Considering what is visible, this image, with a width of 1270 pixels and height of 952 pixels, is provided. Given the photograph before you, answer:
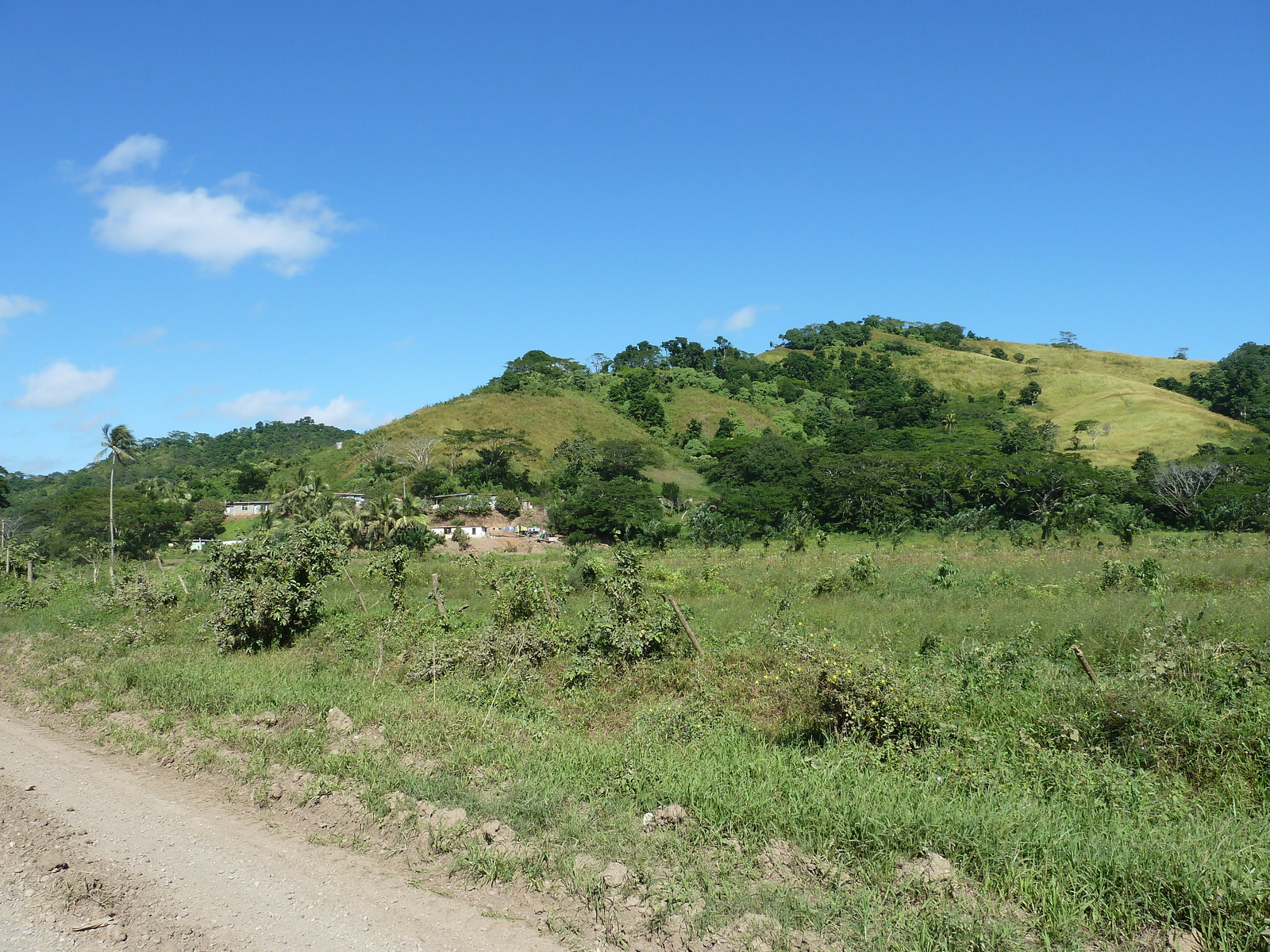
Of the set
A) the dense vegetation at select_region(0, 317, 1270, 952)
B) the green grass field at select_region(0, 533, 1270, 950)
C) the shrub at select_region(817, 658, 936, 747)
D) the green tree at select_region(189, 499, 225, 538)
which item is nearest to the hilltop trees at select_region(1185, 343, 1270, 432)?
the dense vegetation at select_region(0, 317, 1270, 952)

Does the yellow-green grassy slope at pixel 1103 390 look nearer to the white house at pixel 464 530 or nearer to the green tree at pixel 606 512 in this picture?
the green tree at pixel 606 512

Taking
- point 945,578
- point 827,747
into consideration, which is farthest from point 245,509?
point 827,747

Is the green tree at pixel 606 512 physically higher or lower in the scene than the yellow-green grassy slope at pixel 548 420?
lower

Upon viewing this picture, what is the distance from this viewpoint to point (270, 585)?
45.1ft

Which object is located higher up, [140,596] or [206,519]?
[206,519]

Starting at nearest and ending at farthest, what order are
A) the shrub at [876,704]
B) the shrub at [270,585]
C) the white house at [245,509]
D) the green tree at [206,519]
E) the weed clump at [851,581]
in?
1. the shrub at [876,704]
2. the shrub at [270,585]
3. the weed clump at [851,581]
4. the green tree at [206,519]
5. the white house at [245,509]

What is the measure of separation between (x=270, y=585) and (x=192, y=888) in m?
9.33

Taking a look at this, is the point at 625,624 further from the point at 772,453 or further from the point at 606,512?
the point at 772,453

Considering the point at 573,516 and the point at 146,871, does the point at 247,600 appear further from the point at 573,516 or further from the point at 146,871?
the point at 573,516

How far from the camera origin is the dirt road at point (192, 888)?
457 cm

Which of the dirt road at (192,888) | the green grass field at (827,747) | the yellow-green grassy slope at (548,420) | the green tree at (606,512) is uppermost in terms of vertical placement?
the yellow-green grassy slope at (548,420)

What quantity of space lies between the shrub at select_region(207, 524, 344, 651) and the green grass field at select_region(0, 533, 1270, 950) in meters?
0.58

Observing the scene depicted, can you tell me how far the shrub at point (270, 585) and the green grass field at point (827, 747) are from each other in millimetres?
576

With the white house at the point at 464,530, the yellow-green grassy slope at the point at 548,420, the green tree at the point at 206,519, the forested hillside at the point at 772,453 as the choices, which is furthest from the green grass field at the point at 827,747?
the yellow-green grassy slope at the point at 548,420
